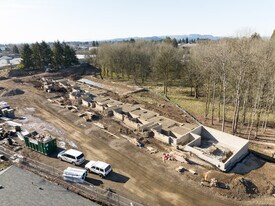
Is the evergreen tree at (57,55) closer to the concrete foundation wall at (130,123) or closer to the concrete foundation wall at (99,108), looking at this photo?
the concrete foundation wall at (99,108)

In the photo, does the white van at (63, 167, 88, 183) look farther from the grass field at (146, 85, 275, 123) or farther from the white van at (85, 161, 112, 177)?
the grass field at (146, 85, 275, 123)

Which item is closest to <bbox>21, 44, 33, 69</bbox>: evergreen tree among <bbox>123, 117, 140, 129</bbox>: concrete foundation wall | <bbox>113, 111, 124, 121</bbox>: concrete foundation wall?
<bbox>113, 111, 124, 121</bbox>: concrete foundation wall

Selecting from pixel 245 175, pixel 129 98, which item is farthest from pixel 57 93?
pixel 245 175

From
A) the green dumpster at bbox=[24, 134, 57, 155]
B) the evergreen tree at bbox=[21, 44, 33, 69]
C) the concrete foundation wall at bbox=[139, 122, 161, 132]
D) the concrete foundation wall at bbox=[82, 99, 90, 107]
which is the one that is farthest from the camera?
the evergreen tree at bbox=[21, 44, 33, 69]

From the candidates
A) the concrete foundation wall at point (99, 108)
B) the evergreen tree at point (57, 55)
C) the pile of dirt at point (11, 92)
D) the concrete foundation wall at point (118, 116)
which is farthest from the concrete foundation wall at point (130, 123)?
the evergreen tree at point (57, 55)

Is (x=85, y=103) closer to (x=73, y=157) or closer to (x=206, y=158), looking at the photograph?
(x=73, y=157)

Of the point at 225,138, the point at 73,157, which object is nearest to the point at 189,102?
the point at 225,138

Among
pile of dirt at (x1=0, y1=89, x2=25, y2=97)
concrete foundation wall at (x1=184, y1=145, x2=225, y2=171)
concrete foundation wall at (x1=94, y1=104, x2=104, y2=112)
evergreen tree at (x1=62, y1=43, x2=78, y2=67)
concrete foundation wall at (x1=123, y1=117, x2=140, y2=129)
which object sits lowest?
concrete foundation wall at (x1=184, y1=145, x2=225, y2=171)

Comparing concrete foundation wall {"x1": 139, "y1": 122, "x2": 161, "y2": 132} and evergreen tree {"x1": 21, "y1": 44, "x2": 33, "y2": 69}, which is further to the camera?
evergreen tree {"x1": 21, "y1": 44, "x2": 33, "y2": 69}
